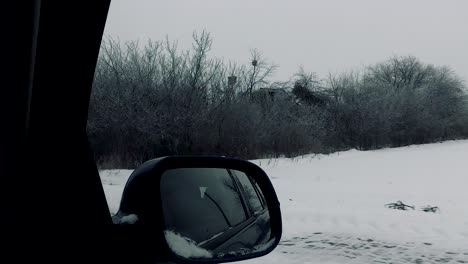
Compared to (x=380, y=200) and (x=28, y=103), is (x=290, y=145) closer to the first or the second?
(x=380, y=200)

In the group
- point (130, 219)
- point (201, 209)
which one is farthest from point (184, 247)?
point (201, 209)

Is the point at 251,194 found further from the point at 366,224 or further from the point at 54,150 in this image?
the point at 366,224

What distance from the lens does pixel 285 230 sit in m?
5.71

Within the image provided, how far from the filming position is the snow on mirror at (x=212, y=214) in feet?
4.08

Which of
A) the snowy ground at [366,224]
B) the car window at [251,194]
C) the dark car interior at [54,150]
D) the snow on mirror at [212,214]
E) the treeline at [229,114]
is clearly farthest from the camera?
the treeline at [229,114]

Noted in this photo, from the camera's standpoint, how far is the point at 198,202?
4.82 ft

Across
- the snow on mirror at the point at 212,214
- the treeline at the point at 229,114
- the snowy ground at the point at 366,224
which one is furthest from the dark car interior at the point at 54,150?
the treeline at the point at 229,114

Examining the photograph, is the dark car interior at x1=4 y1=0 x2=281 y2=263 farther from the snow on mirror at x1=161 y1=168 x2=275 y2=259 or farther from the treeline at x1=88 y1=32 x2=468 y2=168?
the treeline at x1=88 y1=32 x2=468 y2=168

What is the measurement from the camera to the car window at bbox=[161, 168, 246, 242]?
1290mm

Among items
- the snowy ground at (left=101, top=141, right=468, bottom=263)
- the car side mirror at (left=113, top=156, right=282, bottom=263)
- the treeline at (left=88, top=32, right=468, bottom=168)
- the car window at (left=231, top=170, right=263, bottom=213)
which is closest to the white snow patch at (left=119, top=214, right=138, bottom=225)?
the car side mirror at (left=113, top=156, right=282, bottom=263)

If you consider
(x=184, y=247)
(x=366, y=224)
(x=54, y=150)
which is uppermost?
(x=54, y=150)

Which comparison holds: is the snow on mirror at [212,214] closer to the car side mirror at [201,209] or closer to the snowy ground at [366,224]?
the car side mirror at [201,209]

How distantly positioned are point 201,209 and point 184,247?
339 mm

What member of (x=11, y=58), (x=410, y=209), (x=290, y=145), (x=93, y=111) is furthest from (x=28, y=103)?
(x=290, y=145)
